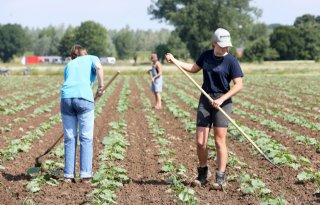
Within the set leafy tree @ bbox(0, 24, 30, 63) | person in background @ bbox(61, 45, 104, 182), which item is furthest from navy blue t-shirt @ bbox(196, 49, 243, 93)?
leafy tree @ bbox(0, 24, 30, 63)

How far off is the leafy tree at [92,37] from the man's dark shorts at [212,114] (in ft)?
380

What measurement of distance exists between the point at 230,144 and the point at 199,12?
66013 mm

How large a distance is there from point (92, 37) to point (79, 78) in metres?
118

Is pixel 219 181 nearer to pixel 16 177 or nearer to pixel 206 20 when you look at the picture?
pixel 16 177

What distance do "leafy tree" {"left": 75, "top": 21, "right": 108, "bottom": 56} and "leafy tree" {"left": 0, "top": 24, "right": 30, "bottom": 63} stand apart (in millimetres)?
20403

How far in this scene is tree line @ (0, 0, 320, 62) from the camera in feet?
247

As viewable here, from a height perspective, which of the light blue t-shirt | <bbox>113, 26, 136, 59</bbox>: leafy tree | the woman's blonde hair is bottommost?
<bbox>113, 26, 136, 59</bbox>: leafy tree

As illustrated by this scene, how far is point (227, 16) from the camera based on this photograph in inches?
2943

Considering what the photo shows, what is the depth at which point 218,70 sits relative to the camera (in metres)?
7.05

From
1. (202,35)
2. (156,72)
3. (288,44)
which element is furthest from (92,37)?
(156,72)

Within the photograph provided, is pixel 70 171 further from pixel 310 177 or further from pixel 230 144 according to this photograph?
pixel 230 144

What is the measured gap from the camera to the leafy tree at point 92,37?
12306cm

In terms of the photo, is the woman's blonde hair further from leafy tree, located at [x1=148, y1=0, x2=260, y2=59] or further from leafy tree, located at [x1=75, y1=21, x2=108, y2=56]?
leafy tree, located at [x1=75, y1=21, x2=108, y2=56]

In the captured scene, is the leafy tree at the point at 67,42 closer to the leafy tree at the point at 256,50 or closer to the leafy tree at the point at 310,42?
the leafy tree at the point at 256,50
